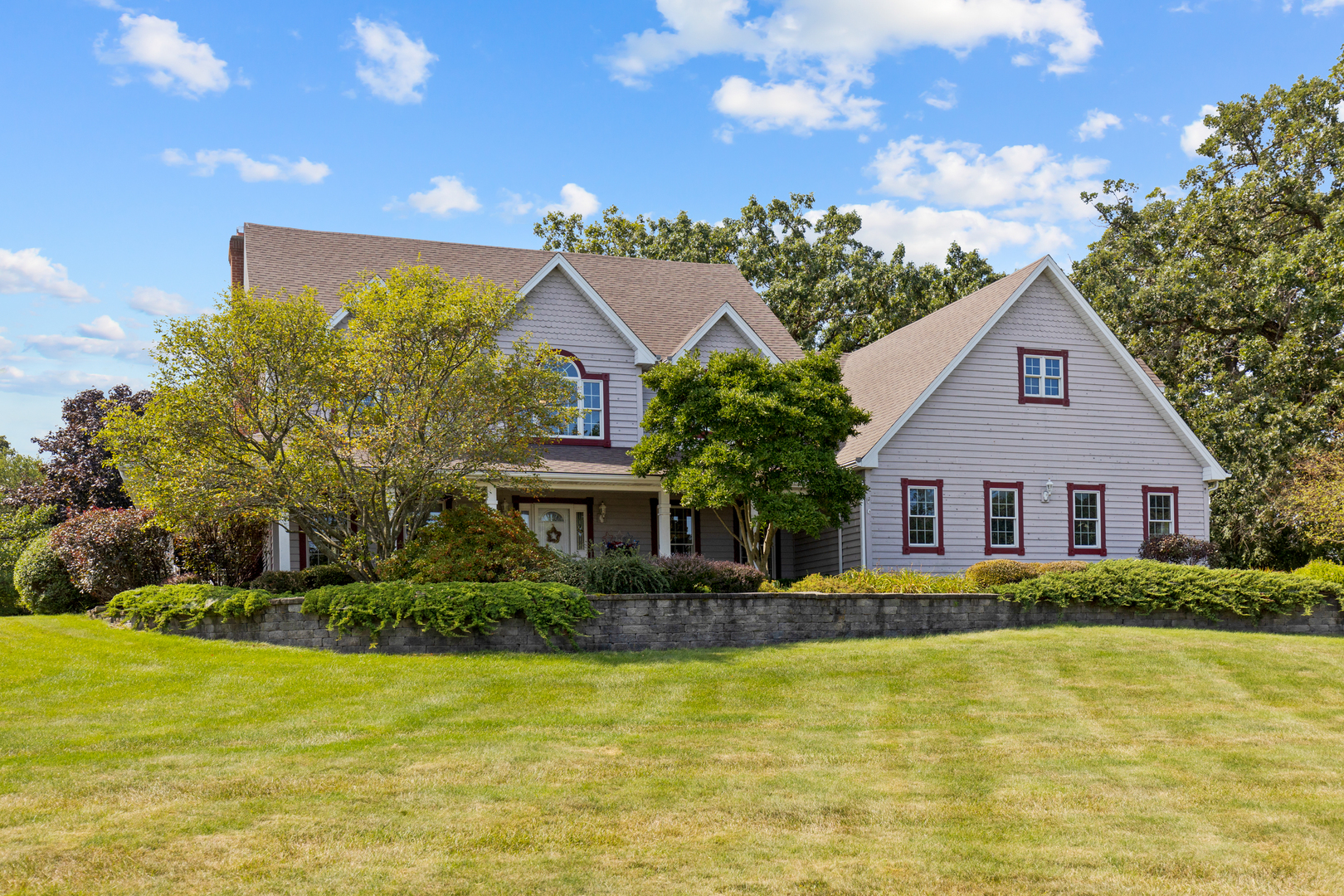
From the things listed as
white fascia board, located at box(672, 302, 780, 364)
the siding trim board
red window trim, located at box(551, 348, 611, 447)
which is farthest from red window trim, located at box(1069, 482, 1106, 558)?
red window trim, located at box(551, 348, 611, 447)

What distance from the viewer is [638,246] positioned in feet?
133

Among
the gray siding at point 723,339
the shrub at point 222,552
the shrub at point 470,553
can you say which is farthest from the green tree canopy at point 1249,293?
the shrub at point 222,552

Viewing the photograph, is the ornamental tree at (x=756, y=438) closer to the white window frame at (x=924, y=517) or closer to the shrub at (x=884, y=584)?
the shrub at (x=884, y=584)

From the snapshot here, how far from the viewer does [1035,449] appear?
25219 mm

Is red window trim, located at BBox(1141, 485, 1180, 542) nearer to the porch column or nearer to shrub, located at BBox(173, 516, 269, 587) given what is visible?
the porch column

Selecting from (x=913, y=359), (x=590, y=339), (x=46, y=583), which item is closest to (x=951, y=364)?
(x=913, y=359)

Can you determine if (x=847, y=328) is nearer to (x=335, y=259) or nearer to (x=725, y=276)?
(x=725, y=276)

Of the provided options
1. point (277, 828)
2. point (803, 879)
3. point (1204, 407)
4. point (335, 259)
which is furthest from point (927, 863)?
point (1204, 407)

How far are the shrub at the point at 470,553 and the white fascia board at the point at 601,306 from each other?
7045mm

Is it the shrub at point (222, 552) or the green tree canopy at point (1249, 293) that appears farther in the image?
the green tree canopy at point (1249, 293)

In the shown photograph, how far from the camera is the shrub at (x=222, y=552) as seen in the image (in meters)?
20.8

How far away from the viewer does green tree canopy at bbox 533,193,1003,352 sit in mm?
38344

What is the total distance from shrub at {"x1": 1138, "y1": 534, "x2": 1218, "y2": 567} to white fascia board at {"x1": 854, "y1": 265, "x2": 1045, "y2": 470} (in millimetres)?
5972

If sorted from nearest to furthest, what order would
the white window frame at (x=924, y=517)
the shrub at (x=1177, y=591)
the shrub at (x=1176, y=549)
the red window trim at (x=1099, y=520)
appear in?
the shrub at (x=1177, y=591) < the white window frame at (x=924, y=517) < the shrub at (x=1176, y=549) < the red window trim at (x=1099, y=520)
